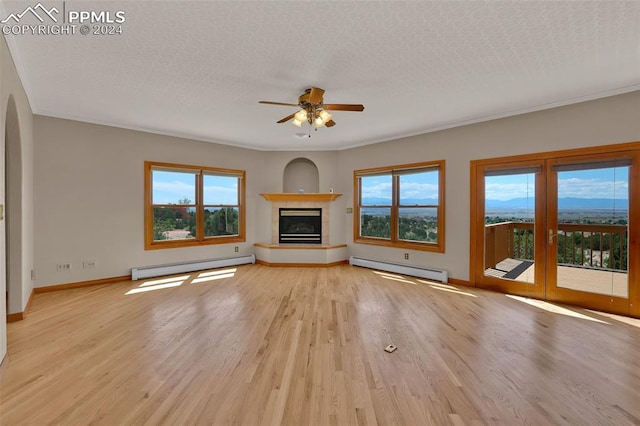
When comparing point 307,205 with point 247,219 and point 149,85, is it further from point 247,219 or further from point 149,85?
point 149,85

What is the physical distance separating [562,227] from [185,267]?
608cm

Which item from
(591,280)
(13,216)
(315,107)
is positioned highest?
(315,107)

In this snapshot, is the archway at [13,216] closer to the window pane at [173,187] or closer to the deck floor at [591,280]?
the window pane at [173,187]

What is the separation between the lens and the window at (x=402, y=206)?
5188 millimetres

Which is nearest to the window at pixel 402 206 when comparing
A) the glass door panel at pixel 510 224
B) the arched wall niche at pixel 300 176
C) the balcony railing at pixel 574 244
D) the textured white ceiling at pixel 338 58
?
the glass door panel at pixel 510 224

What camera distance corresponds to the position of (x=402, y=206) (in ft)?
18.6

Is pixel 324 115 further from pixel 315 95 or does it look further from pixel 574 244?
pixel 574 244

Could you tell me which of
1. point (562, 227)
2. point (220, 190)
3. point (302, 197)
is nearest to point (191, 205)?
point (220, 190)

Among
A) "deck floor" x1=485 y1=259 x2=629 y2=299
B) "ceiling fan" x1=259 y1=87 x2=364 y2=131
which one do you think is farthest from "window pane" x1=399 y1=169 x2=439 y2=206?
"ceiling fan" x1=259 y1=87 x2=364 y2=131

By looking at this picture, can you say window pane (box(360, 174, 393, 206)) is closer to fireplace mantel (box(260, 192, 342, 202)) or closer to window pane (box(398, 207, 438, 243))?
window pane (box(398, 207, 438, 243))

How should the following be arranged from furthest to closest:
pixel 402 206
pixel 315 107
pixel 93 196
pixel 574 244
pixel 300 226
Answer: pixel 300 226 < pixel 402 206 < pixel 93 196 < pixel 574 244 < pixel 315 107

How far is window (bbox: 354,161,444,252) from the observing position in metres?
5.19

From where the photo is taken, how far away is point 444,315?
3.37 meters

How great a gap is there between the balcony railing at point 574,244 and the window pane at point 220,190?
4.96m
